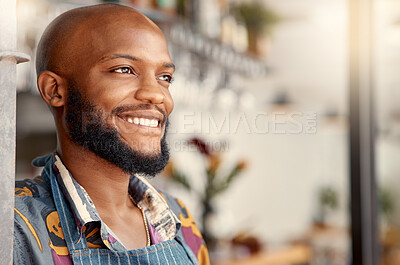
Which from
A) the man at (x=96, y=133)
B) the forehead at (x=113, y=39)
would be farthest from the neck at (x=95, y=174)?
the forehead at (x=113, y=39)

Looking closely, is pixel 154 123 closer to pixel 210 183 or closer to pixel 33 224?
pixel 33 224

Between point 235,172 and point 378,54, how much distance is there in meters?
1.10

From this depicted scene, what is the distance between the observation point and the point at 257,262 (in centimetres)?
247

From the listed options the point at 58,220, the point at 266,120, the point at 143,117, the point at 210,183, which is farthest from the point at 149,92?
the point at 210,183

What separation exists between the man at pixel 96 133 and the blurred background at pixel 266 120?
25 cm

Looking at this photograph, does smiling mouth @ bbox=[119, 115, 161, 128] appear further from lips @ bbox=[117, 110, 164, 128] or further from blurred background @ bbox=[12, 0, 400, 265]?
blurred background @ bbox=[12, 0, 400, 265]

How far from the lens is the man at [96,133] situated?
0.47 metres

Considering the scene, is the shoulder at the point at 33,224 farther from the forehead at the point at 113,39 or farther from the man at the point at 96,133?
the forehead at the point at 113,39

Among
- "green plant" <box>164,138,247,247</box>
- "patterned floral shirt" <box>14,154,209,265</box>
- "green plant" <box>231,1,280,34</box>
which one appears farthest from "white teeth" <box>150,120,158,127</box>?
"green plant" <box>231,1,280,34</box>

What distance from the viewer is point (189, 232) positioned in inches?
24.0

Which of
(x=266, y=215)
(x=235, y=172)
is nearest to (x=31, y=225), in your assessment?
(x=235, y=172)

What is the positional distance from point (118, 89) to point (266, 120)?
973 millimetres

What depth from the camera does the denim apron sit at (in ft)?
1.51

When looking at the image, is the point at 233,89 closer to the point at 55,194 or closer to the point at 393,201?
the point at 393,201
